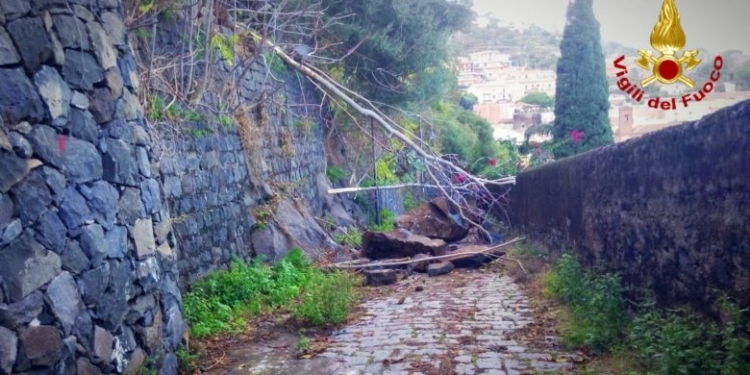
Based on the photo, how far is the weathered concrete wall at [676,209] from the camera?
3.58 meters

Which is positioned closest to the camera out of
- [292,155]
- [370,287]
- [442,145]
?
[370,287]

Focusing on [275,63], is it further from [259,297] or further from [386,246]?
[259,297]

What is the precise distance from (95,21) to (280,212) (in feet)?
18.1

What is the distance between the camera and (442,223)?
13.7 metres

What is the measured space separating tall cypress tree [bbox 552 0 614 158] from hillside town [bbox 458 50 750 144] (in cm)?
60

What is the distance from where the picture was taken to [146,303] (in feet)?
14.5

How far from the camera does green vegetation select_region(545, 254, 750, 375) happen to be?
10.9 feet

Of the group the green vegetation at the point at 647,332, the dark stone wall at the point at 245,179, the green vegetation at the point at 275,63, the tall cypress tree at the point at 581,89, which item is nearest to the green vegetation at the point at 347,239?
the dark stone wall at the point at 245,179

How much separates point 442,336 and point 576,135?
40.3 feet

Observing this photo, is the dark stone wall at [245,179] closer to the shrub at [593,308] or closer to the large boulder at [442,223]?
the large boulder at [442,223]

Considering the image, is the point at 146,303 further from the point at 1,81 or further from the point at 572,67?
the point at 572,67

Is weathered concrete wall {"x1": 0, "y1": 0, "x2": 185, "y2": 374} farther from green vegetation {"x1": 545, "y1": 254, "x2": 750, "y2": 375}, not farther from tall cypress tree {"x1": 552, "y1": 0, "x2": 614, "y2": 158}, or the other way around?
tall cypress tree {"x1": 552, "y1": 0, "x2": 614, "y2": 158}

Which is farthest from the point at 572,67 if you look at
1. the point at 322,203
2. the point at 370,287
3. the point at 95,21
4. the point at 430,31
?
the point at 95,21

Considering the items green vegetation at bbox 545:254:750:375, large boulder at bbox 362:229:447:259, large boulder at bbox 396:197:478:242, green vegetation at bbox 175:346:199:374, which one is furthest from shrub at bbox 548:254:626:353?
large boulder at bbox 396:197:478:242
